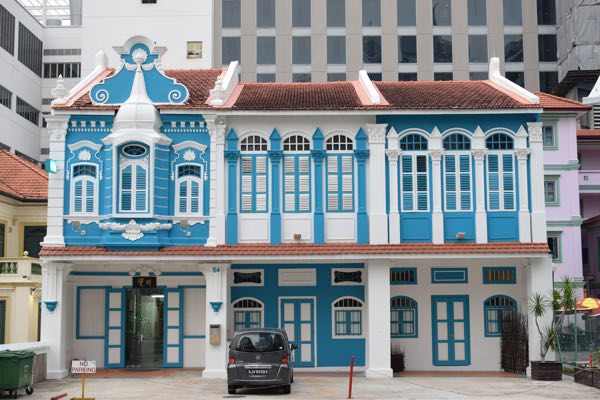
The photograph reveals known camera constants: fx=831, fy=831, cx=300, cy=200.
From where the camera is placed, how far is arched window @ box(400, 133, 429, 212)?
1124 inches

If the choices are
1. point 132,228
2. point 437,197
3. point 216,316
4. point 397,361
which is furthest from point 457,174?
point 132,228

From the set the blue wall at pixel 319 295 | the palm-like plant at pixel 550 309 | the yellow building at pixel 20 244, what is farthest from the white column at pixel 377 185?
the yellow building at pixel 20 244

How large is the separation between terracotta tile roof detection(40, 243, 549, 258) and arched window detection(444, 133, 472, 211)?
1.54 meters

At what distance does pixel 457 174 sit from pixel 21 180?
1951cm

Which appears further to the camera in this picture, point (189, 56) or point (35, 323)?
point (189, 56)

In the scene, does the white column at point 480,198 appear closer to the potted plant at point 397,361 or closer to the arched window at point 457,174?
the arched window at point 457,174

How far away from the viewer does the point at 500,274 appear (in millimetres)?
29953

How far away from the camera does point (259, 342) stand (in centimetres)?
2289

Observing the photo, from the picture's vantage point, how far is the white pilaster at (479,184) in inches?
1113

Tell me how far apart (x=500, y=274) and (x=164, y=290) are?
39.8 ft

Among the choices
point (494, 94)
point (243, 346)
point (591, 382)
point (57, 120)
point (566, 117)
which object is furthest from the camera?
point (566, 117)

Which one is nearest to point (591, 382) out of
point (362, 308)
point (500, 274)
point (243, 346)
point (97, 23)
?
point (500, 274)

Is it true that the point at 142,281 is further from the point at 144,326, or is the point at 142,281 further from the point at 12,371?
the point at 12,371

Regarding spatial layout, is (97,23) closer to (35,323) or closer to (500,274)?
(35,323)
